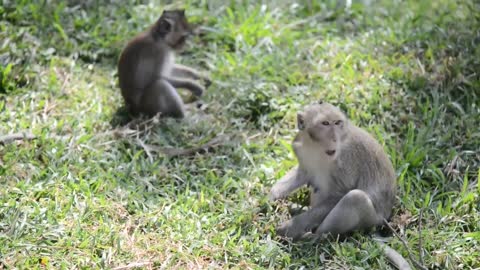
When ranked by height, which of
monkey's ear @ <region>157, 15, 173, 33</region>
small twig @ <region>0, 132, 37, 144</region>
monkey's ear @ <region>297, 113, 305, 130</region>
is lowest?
→ small twig @ <region>0, 132, 37, 144</region>

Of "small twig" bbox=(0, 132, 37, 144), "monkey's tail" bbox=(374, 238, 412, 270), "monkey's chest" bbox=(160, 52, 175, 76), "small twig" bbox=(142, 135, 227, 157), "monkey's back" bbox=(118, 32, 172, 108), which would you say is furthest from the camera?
"monkey's chest" bbox=(160, 52, 175, 76)

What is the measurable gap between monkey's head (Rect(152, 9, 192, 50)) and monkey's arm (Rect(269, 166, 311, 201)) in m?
2.16

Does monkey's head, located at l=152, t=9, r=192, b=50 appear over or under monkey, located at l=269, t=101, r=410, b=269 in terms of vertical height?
over

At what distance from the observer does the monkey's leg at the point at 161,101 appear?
796 cm

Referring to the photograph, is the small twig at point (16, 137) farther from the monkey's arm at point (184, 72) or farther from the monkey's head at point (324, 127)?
the monkey's head at point (324, 127)

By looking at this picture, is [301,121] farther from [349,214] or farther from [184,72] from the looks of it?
[184,72]

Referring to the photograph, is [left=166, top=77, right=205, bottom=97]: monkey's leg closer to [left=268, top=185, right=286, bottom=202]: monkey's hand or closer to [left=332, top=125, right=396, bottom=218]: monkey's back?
[left=268, top=185, right=286, bottom=202]: monkey's hand

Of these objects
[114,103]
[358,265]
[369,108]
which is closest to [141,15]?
[114,103]

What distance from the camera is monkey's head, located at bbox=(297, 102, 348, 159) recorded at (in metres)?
6.11

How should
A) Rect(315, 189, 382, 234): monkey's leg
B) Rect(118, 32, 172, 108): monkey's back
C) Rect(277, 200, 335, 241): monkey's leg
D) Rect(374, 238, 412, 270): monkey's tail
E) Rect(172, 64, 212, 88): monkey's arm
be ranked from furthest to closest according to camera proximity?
Rect(172, 64, 212, 88): monkey's arm
Rect(118, 32, 172, 108): monkey's back
Rect(277, 200, 335, 241): monkey's leg
Rect(315, 189, 382, 234): monkey's leg
Rect(374, 238, 412, 270): monkey's tail

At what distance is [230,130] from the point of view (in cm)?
784

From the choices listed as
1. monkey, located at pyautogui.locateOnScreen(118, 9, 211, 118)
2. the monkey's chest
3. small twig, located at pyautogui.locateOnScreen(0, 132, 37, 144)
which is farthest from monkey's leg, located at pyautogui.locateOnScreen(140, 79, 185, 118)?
small twig, located at pyautogui.locateOnScreen(0, 132, 37, 144)

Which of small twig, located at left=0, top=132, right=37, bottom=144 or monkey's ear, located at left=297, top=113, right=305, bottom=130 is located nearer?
monkey's ear, located at left=297, top=113, right=305, bottom=130

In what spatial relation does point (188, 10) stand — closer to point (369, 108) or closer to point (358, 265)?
point (369, 108)
